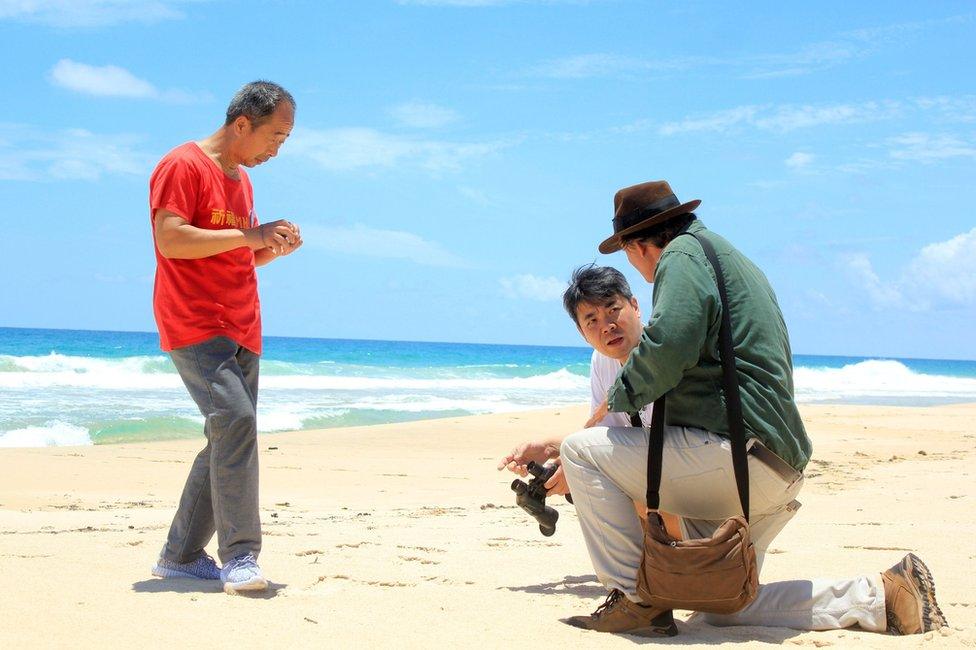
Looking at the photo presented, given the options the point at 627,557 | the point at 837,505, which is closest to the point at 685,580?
the point at 627,557

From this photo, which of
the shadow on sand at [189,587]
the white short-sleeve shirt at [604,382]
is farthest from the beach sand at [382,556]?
the white short-sleeve shirt at [604,382]

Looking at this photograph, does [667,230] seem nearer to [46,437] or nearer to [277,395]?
[46,437]

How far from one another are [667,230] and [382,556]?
2.18 metres

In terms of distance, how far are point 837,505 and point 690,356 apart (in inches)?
172

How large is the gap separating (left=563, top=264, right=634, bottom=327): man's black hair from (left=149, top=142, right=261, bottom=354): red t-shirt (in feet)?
4.43

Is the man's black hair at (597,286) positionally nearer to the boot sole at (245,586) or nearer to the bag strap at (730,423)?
the bag strap at (730,423)

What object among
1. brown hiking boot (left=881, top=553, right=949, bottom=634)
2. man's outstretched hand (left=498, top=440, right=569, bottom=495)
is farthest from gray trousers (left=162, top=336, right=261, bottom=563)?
brown hiking boot (left=881, top=553, right=949, bottom=634)

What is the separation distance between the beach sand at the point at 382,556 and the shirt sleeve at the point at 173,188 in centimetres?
150

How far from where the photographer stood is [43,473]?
874 cm

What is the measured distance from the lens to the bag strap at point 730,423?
3043 mm

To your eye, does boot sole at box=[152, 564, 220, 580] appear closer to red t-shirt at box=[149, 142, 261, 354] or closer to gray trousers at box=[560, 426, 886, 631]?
red t-shirt at box=[149, 142, 261, 354]

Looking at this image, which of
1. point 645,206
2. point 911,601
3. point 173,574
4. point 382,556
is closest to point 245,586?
point 173,574

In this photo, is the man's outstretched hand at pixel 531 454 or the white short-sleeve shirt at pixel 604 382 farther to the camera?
the man's outstretched hand at pixel 531 454

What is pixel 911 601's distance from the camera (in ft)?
10.5
